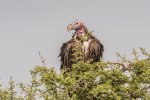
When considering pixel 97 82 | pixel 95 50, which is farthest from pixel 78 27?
pixel 97 82

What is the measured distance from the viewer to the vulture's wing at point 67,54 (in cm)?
1485

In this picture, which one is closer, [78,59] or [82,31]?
[78,59]

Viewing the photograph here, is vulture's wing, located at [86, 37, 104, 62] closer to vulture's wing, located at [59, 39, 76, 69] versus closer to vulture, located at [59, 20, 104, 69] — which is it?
vulture, located at [59, 20, 104, 69]

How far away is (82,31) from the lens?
50.4 feet

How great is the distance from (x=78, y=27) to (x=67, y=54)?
108 cm

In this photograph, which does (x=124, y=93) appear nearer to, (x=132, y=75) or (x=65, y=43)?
(x=132, y=75)

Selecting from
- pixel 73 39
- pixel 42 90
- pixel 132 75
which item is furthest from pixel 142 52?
pixel 73 39

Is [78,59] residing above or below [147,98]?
above

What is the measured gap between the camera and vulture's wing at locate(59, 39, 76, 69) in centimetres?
1485

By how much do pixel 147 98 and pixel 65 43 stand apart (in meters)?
5.08

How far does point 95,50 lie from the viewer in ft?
49.6

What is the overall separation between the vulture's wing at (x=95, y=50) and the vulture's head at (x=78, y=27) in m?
0.51

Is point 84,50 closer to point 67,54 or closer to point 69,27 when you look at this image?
point 67,54

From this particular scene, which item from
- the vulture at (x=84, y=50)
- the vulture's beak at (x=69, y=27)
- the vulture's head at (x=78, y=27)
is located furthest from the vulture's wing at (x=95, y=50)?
the vulture's beak at (x=69, y=27)
